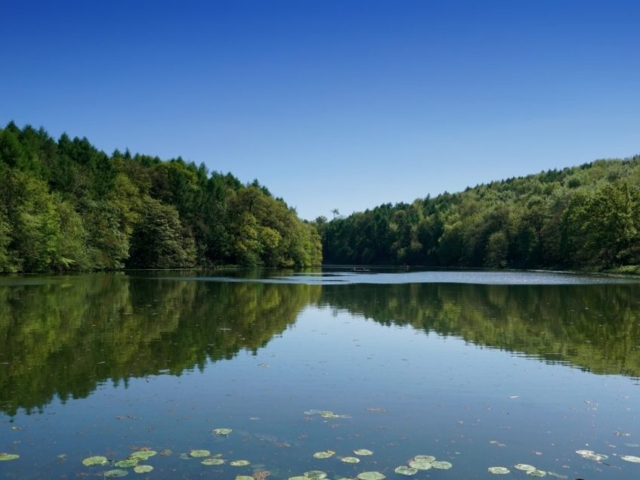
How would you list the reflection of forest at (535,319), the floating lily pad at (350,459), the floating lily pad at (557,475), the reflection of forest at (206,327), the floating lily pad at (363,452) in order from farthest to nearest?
the reflection of forest at (535,319), the reflection of forest at (206,327), the floating lily pad at (363,452), the floating lily pad at (350,459), the floating lily pad at (557,475)

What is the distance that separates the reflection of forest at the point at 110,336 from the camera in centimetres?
1324

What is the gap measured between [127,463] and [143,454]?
0.39 metres

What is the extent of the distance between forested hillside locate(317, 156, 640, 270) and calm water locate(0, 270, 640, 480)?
204 ft

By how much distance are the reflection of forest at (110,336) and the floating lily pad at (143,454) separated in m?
3.41

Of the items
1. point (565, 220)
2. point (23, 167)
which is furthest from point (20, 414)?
point (565, 220)

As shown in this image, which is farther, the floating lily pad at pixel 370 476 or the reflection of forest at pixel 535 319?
the reflection of forest at pixel 535 319

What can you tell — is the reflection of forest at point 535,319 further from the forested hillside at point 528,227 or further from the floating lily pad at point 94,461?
the forested hillside at point 528,227

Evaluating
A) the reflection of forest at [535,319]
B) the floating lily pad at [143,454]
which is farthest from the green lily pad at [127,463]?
the reflection of forest at [535,319]

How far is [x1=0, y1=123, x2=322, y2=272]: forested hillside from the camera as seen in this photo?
193 ft

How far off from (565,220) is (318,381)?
92.7 meters

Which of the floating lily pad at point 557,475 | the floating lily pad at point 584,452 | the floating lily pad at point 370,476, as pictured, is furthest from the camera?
the floating lily pad at point 584,452

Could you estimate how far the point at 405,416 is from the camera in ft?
34.9

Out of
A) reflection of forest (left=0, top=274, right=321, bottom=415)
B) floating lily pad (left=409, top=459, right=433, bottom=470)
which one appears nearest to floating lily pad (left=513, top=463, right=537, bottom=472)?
floating lily pad (left=409, top=459, right=433, bottom=470)

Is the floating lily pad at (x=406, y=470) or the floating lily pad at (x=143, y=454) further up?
the floating lily pad at (x=143, y=454)
